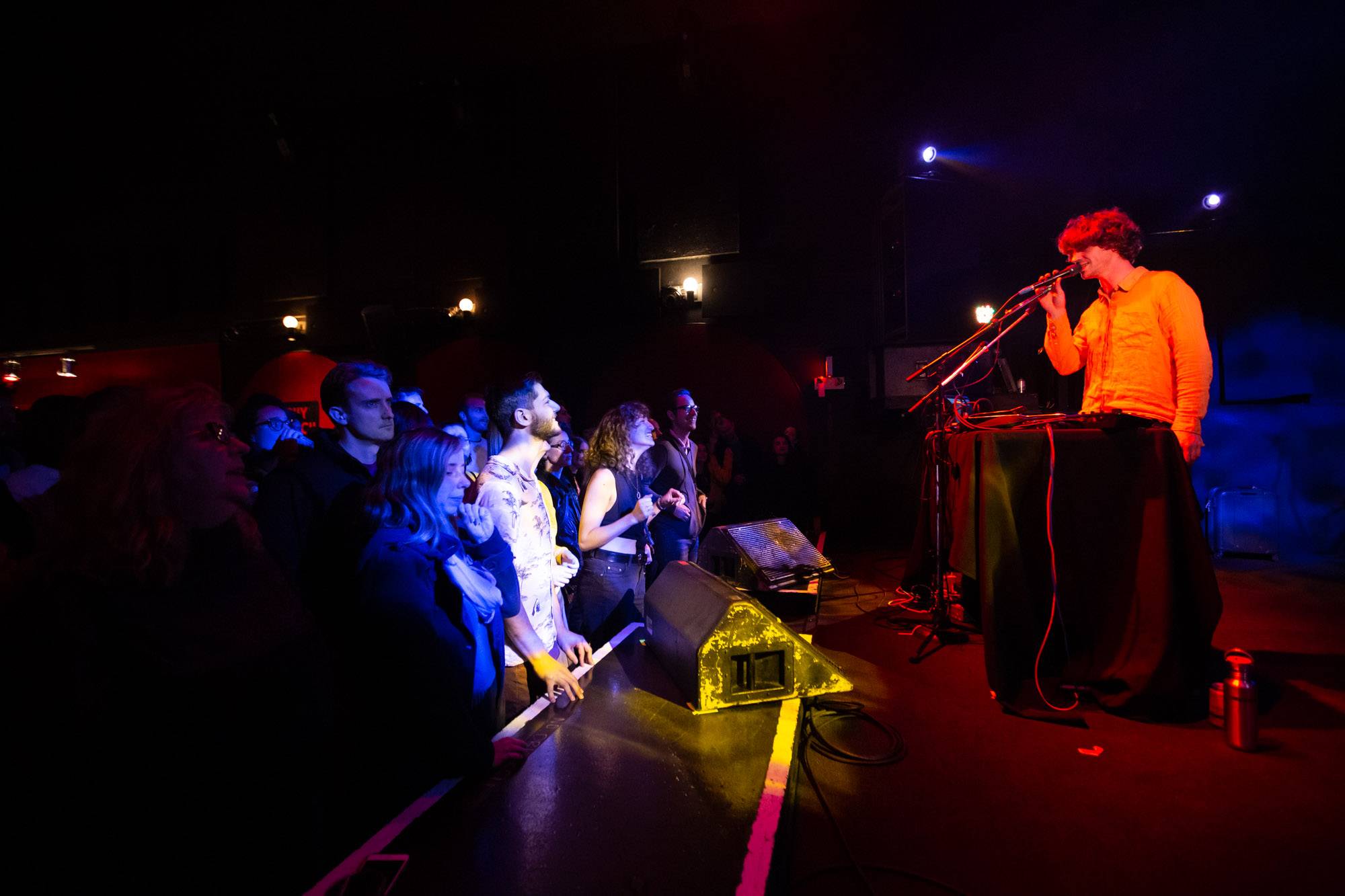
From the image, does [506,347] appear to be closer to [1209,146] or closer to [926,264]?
[926,264]

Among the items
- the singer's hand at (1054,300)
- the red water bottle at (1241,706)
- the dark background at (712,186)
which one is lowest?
the red water bottle at (1241,706)

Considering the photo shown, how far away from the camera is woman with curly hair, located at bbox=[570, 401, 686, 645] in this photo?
294 cm

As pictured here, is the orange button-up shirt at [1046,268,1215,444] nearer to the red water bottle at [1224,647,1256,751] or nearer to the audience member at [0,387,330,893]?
the red water bottle at [1224,647,1256,751]

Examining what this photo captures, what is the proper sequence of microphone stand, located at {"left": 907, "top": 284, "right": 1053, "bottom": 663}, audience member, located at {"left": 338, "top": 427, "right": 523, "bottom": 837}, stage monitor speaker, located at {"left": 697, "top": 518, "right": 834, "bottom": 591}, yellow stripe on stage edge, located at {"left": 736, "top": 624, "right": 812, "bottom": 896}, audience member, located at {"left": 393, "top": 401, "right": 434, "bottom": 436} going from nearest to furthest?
yellow stripe on stage edge, located at {"left": 736, "top": 624, "right": 812, "bottom": 896}
audience member, located at {"left": 338, "top": 427, "right": 523, "bottom": 837}
audience member, located at {"left": 393, "top": 401, "right": 434, "bottom": 436}
microphone stand, located at {"left": 907, "top": 284, "right": 1053, "bottom": 663}
stage monitor speaker, located at {"left": 697, "top": 518, "right": 834, "bottom": 591}

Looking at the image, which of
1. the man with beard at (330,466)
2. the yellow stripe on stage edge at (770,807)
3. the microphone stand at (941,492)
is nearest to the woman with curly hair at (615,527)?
the man with beard at (330,466)

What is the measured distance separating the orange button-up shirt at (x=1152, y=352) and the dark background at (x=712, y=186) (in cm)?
405

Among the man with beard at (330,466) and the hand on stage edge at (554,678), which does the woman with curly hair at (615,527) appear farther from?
the man with beard at (330,466)

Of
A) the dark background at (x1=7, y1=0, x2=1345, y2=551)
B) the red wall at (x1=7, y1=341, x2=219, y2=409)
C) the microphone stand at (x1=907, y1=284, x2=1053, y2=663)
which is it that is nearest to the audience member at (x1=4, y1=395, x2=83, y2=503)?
the microphone stand at (x1=907, y1=284, x2=1053, y2=663)

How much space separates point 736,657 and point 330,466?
167cm

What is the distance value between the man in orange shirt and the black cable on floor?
170cm

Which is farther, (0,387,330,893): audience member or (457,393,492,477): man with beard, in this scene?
(457,393,492,477): man with beard

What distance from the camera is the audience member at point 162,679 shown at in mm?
1000

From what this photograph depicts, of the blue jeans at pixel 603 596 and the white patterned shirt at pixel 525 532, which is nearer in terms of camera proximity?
the white patterned shirt at pixel 525 532

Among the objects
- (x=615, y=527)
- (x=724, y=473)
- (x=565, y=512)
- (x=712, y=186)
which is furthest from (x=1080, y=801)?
(x=712, y=186)
